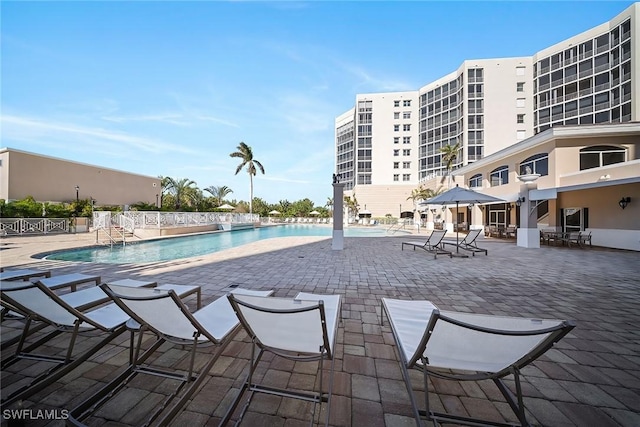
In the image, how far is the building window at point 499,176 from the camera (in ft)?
48.9

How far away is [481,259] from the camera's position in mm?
7531

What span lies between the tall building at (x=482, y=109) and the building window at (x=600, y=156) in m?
13.9

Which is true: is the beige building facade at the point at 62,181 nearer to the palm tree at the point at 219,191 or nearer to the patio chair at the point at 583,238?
the palm tree at the point at 219,191

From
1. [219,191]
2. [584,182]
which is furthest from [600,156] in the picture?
[219,191]

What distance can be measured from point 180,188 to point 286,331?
111 ft

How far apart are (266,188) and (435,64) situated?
103 ft

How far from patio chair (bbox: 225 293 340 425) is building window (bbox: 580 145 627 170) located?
610 inches

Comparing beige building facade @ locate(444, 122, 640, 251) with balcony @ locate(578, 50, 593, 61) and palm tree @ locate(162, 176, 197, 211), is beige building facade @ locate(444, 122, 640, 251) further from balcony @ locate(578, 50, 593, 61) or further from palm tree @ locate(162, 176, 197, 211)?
palm tree @ locate(162, 176, 197, 211)

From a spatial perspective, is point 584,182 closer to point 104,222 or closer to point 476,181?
point 476,181

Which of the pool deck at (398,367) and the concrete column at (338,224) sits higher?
the concrete column at (338,224)

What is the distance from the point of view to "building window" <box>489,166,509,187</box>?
14898mm

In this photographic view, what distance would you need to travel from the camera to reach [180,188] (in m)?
30.9

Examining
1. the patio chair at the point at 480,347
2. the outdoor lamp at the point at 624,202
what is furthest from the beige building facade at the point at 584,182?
the patio chair at the point at 480,347
